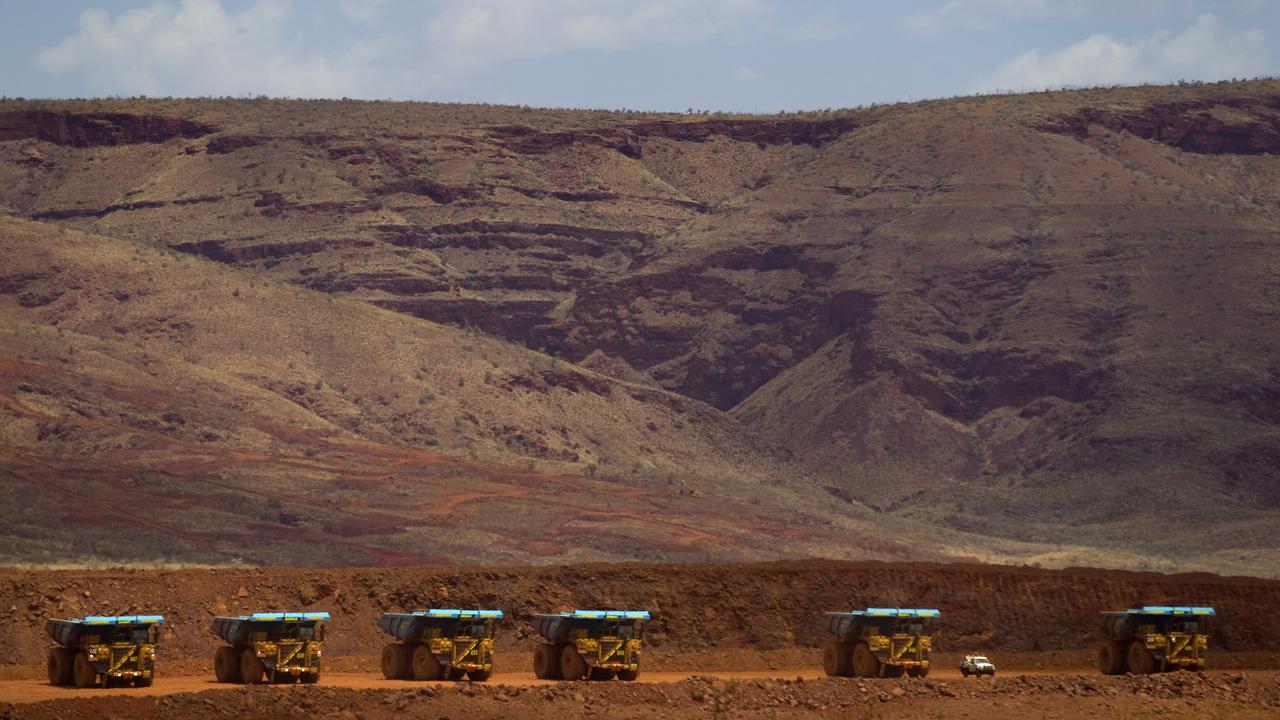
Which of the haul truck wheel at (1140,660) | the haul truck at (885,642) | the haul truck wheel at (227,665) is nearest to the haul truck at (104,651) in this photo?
the haul truck wheel at (227,665)

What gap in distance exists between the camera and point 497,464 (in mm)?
90250

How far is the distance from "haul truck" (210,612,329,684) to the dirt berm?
16.1 feet

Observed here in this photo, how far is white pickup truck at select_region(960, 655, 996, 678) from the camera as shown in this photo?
39656 millimetres

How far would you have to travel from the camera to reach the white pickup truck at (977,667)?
1561 inches

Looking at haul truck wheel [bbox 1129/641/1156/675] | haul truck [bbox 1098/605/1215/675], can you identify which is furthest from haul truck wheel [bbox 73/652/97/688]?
haul truck wheel [bbox 1129/641/1156/675]

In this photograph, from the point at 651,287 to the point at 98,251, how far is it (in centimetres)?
3206

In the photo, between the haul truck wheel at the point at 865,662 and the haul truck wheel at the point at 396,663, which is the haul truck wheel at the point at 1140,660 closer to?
the haul truck wheel at the point at 865,662

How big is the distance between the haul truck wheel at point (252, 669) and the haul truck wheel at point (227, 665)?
0.31 metres

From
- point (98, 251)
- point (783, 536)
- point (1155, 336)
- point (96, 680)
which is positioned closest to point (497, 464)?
point (783, 536)

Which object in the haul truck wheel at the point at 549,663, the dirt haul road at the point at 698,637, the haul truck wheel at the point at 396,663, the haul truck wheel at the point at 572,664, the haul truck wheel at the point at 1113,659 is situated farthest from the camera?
the haul truck wheel at the point at 1113,659

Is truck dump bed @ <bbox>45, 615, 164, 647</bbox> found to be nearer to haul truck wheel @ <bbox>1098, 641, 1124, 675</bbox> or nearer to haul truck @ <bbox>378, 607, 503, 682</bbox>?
haul truck @ <bbox>378, 607, 503, 682</bbox>

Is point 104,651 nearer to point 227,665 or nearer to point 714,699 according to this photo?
point 227,665

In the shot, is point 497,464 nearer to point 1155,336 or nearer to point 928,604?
point 1155,336

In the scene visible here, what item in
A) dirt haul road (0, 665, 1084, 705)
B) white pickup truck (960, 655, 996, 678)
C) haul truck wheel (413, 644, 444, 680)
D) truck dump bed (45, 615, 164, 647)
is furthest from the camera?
white pickup truck (960, 655, 996, 678)
